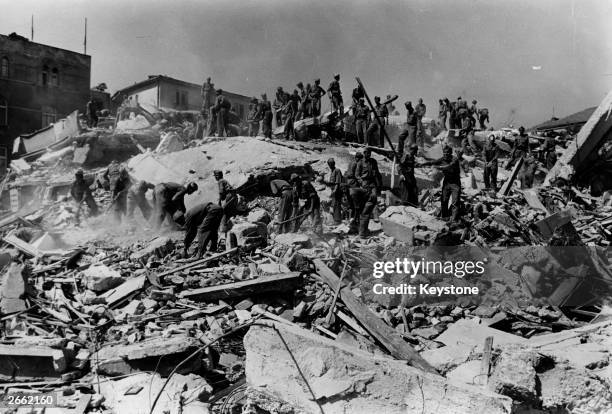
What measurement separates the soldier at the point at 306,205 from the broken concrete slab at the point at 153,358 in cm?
558

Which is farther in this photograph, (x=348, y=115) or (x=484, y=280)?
(x=348, y=115)

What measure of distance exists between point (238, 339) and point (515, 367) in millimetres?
3350

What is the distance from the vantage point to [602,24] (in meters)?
Result: 6.83

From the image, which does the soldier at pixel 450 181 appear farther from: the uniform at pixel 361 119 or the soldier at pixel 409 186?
the uniform at pixel 361 119

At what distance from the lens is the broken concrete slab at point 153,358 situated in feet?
17.5

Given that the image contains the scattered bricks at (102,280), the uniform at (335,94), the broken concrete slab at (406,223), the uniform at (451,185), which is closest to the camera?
the scattered bricks at (102,280)

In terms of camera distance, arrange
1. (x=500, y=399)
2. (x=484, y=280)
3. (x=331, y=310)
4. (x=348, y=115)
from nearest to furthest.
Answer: (x=500, y=399), (x=331, y=310), (x=484, y=280), (x=348, y=115)

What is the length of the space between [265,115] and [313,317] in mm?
11520

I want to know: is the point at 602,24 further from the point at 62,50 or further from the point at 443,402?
the point at 62,50

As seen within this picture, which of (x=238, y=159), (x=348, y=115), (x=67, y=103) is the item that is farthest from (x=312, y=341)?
(x=67, y=103)

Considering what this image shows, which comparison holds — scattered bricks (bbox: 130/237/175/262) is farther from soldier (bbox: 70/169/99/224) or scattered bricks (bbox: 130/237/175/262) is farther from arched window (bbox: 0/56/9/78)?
arched window (bbox: 0/56/9/78)

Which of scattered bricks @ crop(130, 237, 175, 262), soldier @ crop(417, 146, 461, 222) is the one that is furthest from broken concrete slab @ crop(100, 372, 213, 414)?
soldier @ crop(417, 146, 461, 222)

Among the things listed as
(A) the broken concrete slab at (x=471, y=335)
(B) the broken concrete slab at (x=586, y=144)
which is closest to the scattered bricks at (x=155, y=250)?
(A) the broken concrete slab at (x=471, y=335)

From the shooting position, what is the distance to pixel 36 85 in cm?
2833
